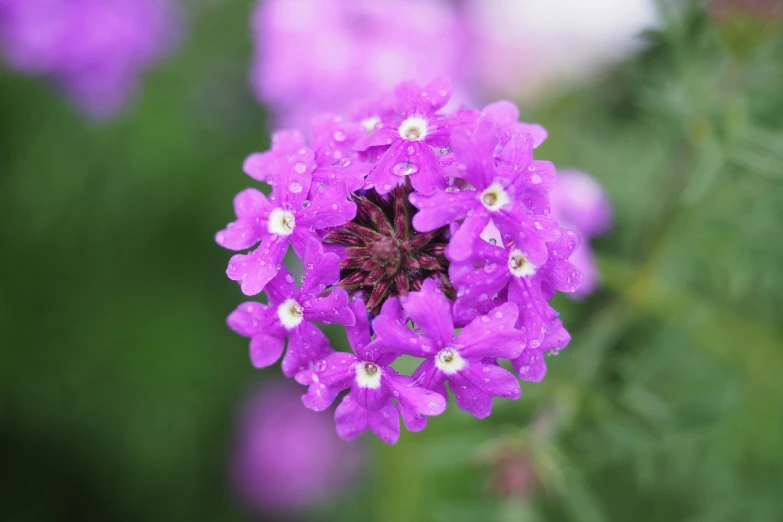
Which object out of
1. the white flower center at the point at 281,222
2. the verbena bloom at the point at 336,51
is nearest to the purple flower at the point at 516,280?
the white flower center at the point at 281,222

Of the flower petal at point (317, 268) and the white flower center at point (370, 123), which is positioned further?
the white flower center at point (370, 123)

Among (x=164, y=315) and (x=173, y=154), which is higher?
(x=173, y=154)

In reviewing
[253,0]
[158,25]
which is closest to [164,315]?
[158,25]

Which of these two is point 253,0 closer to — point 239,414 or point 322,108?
point 322,108

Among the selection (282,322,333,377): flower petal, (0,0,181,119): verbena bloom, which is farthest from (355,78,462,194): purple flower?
(0,0,181,119): verbena bloom

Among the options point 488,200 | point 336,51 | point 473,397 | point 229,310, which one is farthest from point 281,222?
point 229,310

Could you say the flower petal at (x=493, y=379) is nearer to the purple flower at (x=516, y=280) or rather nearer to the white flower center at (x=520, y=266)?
the purple flower at (x=516, y=280)
